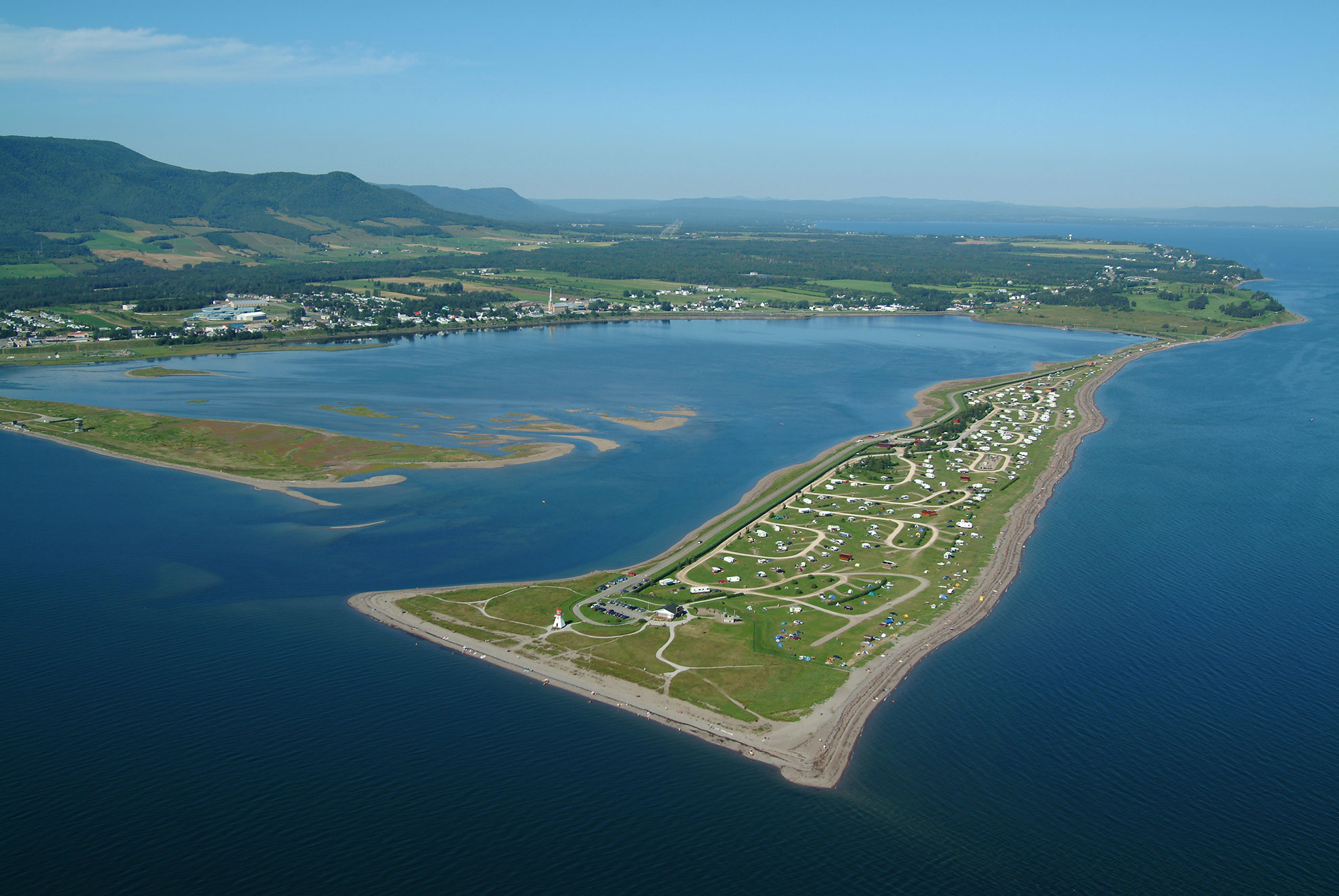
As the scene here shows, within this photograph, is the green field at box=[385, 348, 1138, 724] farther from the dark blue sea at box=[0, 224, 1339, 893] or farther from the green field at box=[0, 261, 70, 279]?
the green field at box=[0, 261, 70, 279]

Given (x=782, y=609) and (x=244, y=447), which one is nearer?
(x=782, y=609)

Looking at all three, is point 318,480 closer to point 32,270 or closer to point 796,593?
point 796,593

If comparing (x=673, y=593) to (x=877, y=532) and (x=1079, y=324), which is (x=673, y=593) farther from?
(x=1079, y=324)

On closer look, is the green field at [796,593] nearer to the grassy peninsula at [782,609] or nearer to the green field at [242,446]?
the grassy peninsula at [782,609]

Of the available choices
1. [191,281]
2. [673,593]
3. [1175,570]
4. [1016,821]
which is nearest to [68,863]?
[673,593]


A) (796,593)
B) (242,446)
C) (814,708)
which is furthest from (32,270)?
(814,708)

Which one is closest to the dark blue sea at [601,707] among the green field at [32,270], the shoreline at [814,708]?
the shoreline at [814,708]
